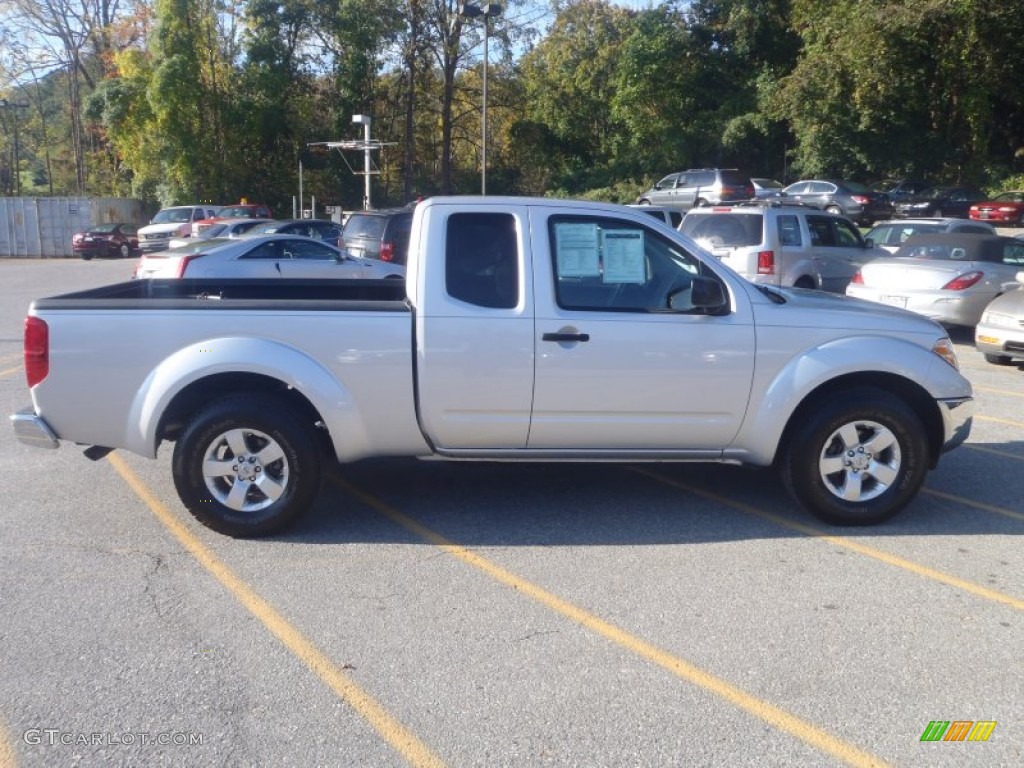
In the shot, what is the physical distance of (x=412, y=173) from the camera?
2019 inches

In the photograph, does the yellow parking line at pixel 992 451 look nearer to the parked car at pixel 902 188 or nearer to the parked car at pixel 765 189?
the parked car at pixel 765 189

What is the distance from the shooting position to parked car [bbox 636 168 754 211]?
32.6 meters

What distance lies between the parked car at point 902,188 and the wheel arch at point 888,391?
1359 inches

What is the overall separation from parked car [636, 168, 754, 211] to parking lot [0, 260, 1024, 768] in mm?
27107

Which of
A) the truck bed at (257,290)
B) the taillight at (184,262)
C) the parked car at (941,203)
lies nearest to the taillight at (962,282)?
the truck bed at (257,290)

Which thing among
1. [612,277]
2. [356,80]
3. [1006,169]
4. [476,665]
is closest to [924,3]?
[1006,169]

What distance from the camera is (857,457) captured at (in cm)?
577

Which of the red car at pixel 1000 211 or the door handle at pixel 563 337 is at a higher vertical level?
the red car at pixel 1000 211

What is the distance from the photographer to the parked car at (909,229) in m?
17.3

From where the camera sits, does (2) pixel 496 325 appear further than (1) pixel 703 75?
No

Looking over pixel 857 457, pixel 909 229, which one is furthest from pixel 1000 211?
pixel 857 457

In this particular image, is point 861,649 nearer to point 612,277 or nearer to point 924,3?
point 612,277

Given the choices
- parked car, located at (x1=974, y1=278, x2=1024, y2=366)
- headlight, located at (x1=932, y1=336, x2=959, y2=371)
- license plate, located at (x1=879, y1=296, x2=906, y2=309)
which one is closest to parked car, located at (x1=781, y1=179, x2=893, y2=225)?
license plate, located at (x1=879, y1=296, x2=906, y2=309)

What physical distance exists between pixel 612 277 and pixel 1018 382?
7.27 metres
